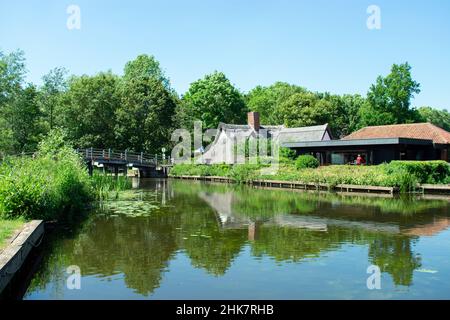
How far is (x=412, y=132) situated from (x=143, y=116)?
2946 centimetres

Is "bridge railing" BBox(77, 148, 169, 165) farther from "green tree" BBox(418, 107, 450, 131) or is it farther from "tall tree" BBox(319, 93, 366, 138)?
"green tree" BBox(418, 107, 450, 131)

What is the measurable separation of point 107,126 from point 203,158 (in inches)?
464

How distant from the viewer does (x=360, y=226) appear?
15.9 meters

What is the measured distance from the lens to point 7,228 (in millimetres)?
11812

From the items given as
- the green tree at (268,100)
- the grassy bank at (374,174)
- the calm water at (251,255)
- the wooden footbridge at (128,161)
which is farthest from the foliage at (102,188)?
the green tree at (268,100)

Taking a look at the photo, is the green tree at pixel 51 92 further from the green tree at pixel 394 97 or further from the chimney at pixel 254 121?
the green tree at pixel 394 97

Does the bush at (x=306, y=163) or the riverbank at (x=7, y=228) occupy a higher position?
the bush at (x=306, y=163)

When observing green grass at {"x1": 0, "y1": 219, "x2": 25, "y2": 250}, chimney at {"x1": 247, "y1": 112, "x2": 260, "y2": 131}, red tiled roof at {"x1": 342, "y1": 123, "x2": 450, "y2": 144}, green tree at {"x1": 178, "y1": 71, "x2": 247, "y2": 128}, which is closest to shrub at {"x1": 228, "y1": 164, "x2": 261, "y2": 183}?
red tiled roof at {"x1": 342, "y1": 123, "x2": 450, "y2": 144}

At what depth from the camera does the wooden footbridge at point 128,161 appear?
41.8 meters

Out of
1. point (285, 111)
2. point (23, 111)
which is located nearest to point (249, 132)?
point (285, 111)

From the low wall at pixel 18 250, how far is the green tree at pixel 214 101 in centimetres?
5011

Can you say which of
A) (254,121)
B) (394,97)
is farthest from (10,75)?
(394,97)

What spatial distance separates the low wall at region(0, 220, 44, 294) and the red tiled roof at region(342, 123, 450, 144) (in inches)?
1281

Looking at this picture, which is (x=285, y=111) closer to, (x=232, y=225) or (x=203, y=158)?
(x=203, y=158)
